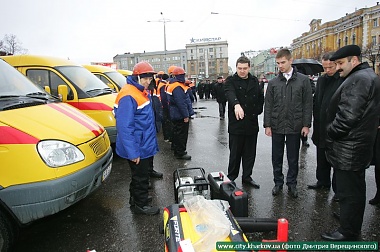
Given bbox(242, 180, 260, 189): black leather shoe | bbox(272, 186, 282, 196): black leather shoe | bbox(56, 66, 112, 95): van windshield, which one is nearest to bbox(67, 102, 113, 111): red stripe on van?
bbox(56, 66, 112, 95): van windshield

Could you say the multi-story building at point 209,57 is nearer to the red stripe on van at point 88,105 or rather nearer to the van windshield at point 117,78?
the van windshield at point 117,78

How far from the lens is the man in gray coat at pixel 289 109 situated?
3.88 meters

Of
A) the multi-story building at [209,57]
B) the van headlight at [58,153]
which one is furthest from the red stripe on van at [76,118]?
the multi-story building at [209,57]

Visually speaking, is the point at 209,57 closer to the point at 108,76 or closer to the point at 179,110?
the point at 108,76

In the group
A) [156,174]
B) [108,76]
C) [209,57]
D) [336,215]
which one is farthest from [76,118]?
[209,57]

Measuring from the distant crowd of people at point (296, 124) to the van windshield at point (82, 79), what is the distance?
2.67 meters

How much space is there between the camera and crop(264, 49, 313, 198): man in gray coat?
3.88 metres

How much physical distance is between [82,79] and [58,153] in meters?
3.81

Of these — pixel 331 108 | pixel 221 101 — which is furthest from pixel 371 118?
pixel 221 101

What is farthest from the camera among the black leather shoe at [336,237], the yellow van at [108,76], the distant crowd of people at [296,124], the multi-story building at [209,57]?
the multi-story building at [209,57]

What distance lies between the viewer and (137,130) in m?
3.36

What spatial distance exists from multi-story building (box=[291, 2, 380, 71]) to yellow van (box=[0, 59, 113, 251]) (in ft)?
189

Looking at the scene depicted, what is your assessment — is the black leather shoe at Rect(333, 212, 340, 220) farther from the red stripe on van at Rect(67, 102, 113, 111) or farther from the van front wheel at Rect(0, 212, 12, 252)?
the red stripe on van at Rect(67, 102, 113, 111)

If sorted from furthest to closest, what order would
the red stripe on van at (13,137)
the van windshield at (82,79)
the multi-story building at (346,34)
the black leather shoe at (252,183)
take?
1. the multi-story building at (346,34)
2. the van windshield at (82,79)
3. the black leather shoe at (252,183)
4. the red stripe on van at (13,137)
